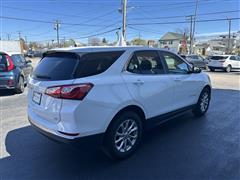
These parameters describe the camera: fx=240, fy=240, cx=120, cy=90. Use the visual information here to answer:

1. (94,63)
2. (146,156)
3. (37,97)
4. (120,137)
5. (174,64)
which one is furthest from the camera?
(174,64)

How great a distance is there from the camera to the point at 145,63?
4.10 meters

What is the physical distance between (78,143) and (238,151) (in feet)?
8.86

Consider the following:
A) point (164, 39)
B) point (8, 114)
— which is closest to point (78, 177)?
point (8, 114)

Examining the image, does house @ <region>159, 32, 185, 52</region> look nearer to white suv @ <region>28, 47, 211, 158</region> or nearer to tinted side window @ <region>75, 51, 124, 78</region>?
white suv @ <region>28, 47, 211, 158</region>

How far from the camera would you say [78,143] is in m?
3.12

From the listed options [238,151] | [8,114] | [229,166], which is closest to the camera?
[229,166]

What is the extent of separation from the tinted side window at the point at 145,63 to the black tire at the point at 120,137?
0.72 meters

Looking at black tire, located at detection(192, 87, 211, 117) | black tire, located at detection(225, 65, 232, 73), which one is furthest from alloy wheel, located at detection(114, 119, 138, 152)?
black tire, located at detection(225, 65, 232, 73)

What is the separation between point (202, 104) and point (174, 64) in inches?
62.8

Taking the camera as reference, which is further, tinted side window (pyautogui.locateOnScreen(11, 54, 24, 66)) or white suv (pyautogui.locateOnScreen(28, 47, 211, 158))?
→ tinted side window (pyautogui.locateOnScreen(11, 54, 24, 66))

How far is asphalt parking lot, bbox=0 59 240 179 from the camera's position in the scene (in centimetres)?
328

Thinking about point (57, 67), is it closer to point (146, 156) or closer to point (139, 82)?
point (139, 82)

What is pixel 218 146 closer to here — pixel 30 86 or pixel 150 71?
pixel 150 71

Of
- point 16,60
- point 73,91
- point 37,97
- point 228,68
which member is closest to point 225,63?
point 228,68
